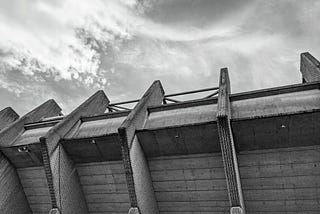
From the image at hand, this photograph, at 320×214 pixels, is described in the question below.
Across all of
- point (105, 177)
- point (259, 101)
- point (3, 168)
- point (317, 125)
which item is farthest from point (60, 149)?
point (317, 125)

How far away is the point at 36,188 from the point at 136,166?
644cm

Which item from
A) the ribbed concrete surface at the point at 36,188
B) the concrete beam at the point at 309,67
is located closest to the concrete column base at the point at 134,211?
the ribbed concrete surface at the point at 36,188

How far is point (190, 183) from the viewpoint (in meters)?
11.7

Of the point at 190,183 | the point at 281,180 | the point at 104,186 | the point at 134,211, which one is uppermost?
the point at 104,186

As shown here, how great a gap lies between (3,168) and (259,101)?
1307cm

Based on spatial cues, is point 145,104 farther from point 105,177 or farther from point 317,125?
point 317,125

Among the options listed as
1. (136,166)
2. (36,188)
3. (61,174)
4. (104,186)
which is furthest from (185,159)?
(36,188)

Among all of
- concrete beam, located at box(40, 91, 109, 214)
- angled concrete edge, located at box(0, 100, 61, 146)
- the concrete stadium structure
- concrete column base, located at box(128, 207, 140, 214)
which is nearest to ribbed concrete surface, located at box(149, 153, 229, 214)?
the concrete stadium structure

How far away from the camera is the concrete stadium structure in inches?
412

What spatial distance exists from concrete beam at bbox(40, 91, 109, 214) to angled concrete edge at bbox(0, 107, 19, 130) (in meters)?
6.10

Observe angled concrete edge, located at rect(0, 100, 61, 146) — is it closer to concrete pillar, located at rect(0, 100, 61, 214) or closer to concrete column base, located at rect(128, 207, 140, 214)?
concrete pillar, located at rect(0, 100, 61, 214)

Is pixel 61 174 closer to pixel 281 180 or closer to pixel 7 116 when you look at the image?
pixel 7 116

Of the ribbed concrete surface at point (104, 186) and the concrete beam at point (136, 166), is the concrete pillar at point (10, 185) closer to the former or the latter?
the ribbed concrete surface at point (104, 186)

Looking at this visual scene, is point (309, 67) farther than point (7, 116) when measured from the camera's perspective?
No
